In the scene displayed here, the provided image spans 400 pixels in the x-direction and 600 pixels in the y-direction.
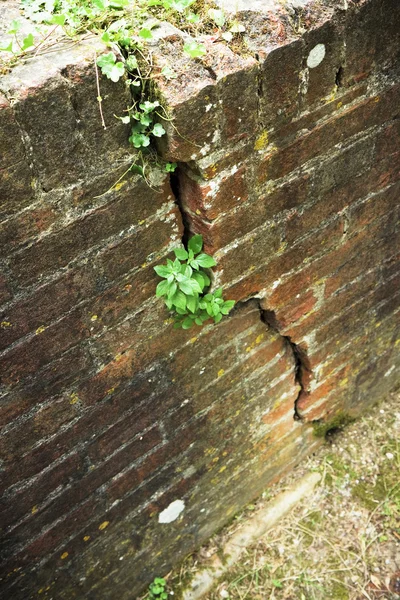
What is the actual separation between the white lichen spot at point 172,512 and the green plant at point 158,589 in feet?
1.40

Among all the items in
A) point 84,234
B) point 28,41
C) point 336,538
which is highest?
point 28,41

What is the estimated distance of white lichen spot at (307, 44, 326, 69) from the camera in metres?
1.26

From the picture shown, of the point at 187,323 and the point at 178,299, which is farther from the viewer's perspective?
the point at 187,323

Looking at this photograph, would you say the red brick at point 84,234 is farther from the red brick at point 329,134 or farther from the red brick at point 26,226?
the red brick at point 329,134

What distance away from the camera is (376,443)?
270cm

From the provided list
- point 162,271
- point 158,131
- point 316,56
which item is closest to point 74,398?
point 162,271

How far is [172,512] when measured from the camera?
212cm

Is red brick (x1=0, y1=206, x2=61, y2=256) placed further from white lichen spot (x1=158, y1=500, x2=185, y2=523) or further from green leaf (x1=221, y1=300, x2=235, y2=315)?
white lichen spot (x1=158, y1=500, x2=185, y2=523)

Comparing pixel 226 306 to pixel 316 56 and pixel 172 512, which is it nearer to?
pixel 316 56

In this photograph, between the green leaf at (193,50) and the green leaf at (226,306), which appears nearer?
the green leaf at (193,50)

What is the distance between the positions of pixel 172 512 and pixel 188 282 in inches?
49.0

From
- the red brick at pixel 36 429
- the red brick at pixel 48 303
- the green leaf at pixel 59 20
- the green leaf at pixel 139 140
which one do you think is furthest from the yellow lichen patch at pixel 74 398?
the green leaf at pixel 59 20

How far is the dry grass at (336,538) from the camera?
2.28 meters

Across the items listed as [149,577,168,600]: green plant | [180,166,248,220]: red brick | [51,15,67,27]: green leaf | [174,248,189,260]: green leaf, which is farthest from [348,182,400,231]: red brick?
[149,577,168,600]: green plant
